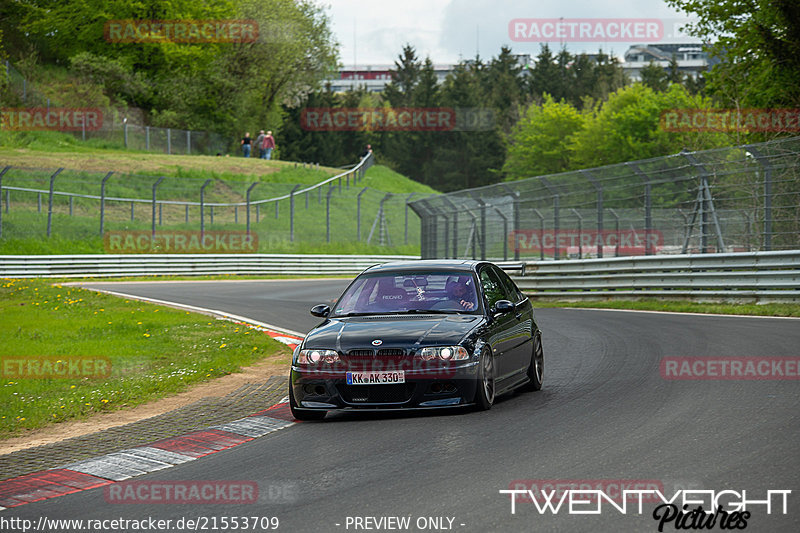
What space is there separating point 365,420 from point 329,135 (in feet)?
298

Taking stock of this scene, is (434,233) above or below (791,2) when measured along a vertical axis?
below

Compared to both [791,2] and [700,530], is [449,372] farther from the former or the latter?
[791,2]

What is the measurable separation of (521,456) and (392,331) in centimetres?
227

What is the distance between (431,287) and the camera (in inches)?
391

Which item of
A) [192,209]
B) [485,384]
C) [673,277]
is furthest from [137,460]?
[192,209]

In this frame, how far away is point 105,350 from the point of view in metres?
13.7

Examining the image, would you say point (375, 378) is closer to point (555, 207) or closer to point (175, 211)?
point (555, 207)

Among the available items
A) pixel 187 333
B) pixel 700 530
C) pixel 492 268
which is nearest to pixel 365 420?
pixel 492 268

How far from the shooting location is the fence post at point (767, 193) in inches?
734

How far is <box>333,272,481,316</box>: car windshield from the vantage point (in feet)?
31.6

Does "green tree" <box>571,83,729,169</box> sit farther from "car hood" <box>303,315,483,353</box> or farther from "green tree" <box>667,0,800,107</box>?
"car hood" <box>303,315,483,353</box>
